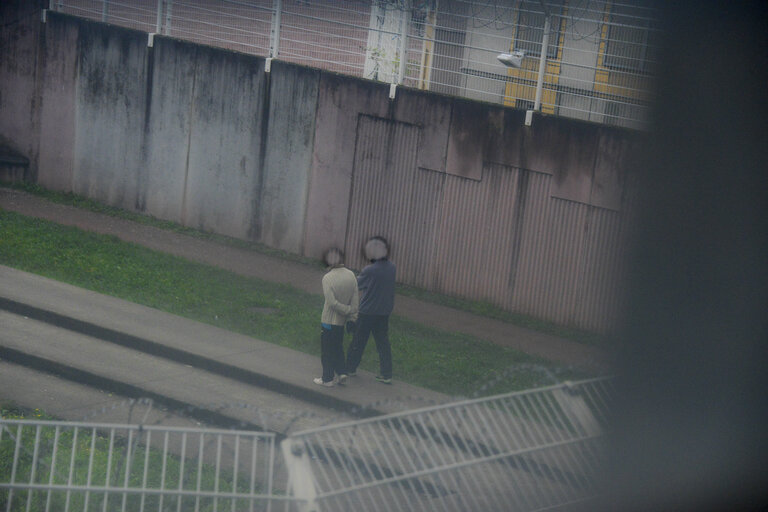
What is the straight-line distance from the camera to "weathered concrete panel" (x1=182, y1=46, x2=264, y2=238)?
13859 mm

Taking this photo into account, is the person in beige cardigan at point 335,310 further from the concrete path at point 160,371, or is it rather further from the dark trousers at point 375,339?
the concrete path at point 160,371

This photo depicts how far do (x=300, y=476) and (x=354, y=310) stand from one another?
13.9ft

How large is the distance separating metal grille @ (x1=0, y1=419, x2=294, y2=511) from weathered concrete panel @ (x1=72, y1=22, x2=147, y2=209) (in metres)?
8.62

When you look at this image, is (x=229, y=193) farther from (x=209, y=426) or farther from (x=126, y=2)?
(x=209, y=426)

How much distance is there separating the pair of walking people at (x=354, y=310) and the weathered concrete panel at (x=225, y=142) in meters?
5.64

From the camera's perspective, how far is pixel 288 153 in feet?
44.7

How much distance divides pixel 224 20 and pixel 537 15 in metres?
5.67

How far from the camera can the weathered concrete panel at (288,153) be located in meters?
13.5

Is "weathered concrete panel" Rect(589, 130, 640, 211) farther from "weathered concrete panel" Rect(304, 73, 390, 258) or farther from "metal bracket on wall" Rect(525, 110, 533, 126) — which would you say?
"weathered concrete panel" Rect(304, 73, 390, 258)

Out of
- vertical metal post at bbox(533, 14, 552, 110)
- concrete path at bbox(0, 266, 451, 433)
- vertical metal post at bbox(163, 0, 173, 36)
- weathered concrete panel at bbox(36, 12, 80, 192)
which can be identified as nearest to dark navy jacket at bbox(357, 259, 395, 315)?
concrete path at bbox(0, 266, 451, 433)

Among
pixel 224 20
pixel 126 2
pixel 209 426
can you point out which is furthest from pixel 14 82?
pixel 209 426

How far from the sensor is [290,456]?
14.3 feet

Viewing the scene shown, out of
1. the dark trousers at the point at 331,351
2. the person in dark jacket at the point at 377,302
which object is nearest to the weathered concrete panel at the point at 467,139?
the person in dark jacket at the point at 377,302

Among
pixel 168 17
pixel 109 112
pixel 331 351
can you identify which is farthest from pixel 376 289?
pixel 109 112
